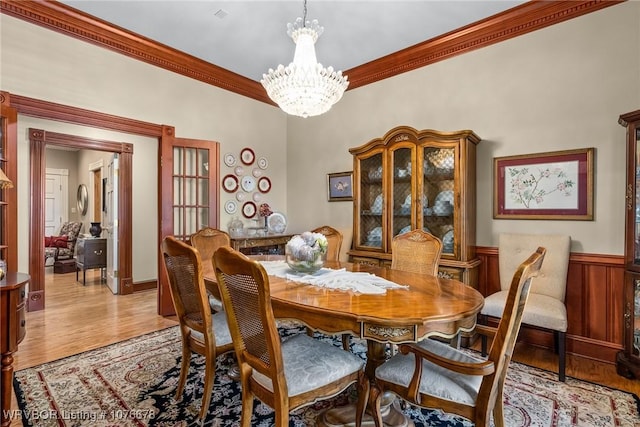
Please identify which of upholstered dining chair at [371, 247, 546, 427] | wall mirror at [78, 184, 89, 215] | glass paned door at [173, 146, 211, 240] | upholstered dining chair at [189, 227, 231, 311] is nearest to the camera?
upholstered dining chair at [371, 247, 546, 427]

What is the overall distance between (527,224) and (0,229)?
4519 mm

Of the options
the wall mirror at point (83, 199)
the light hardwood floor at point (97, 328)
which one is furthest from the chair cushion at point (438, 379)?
the wall mirror at point (83, 199)

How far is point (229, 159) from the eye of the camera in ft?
14.2

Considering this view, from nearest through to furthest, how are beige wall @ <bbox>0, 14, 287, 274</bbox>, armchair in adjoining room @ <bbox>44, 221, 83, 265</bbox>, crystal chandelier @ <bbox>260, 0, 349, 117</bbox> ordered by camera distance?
crystal chandelier @ <bbox>260, 0, 349, 117</bbox>, beige wall @ <bbox>0, 14, 287, 274</bbox>, armchair in adjoining room @ <bbox>44, 221, 83, 265</bbox>

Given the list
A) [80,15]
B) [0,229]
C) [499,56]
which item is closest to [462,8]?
[499,56]

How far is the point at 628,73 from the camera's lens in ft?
8.27

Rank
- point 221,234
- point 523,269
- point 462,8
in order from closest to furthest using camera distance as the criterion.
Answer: point 523,269, point 462,8, point 221,234

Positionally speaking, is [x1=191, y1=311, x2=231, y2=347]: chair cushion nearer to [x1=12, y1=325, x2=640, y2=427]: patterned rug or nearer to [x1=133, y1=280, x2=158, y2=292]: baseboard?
[x1=12, y1=325, x2=640, y2=427]: patterned rug

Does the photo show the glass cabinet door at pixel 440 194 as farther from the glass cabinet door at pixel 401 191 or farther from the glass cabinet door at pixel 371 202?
the glass cabinet door at pixel 371 202

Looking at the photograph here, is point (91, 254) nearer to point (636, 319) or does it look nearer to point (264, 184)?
point (264, 184)

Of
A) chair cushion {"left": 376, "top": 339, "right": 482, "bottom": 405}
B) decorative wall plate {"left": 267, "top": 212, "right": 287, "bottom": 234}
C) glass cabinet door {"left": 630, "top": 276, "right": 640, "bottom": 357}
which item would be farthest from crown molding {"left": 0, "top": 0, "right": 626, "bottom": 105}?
chair cushion {"left": 376, "top": 339, "right": 482, "bottom": 405}

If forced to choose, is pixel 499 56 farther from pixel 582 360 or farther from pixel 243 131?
pixel 243 131

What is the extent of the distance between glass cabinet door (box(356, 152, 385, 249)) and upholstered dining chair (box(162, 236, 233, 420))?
1967 millimetres

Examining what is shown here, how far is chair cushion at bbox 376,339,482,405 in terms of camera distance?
134 centimetres
